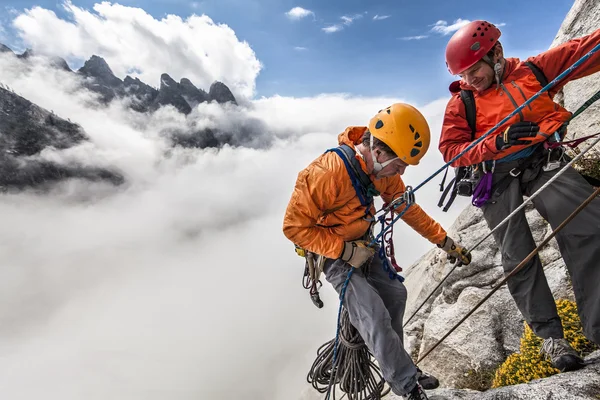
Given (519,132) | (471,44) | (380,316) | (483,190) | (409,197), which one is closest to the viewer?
(519,132)

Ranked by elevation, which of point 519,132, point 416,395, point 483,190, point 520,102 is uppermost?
point 520,102

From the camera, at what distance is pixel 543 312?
344cm

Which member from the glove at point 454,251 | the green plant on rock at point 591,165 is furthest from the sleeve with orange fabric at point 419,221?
the green plant on rock at point 591,165

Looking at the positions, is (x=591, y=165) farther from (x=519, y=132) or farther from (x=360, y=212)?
(x=360, y=212)

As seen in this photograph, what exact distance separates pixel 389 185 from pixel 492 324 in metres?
3.56

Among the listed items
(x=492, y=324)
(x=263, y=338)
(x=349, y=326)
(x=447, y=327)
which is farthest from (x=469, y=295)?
(x=263, y=338)

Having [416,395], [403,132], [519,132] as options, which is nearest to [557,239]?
[519,132]

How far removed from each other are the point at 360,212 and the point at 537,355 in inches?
113

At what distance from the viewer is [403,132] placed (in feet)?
11.5

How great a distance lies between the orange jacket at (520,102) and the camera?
3.30m

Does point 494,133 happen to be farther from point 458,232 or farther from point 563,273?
point 458,232

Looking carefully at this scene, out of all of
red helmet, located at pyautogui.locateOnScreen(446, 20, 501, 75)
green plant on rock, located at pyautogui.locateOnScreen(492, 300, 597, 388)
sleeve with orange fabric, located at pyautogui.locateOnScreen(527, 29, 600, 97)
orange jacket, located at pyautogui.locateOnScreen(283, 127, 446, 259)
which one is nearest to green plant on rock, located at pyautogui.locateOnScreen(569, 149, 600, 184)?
green plant on rock, located at pyautogui.locateOnScreen(492, 300, 597, 388)

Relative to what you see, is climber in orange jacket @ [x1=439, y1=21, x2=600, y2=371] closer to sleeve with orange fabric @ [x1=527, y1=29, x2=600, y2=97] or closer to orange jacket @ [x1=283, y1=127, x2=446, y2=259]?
sleeve with orange fabric @ [x1=527, y1=29, x2=600, y2=97]

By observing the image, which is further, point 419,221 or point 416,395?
point 419,221
